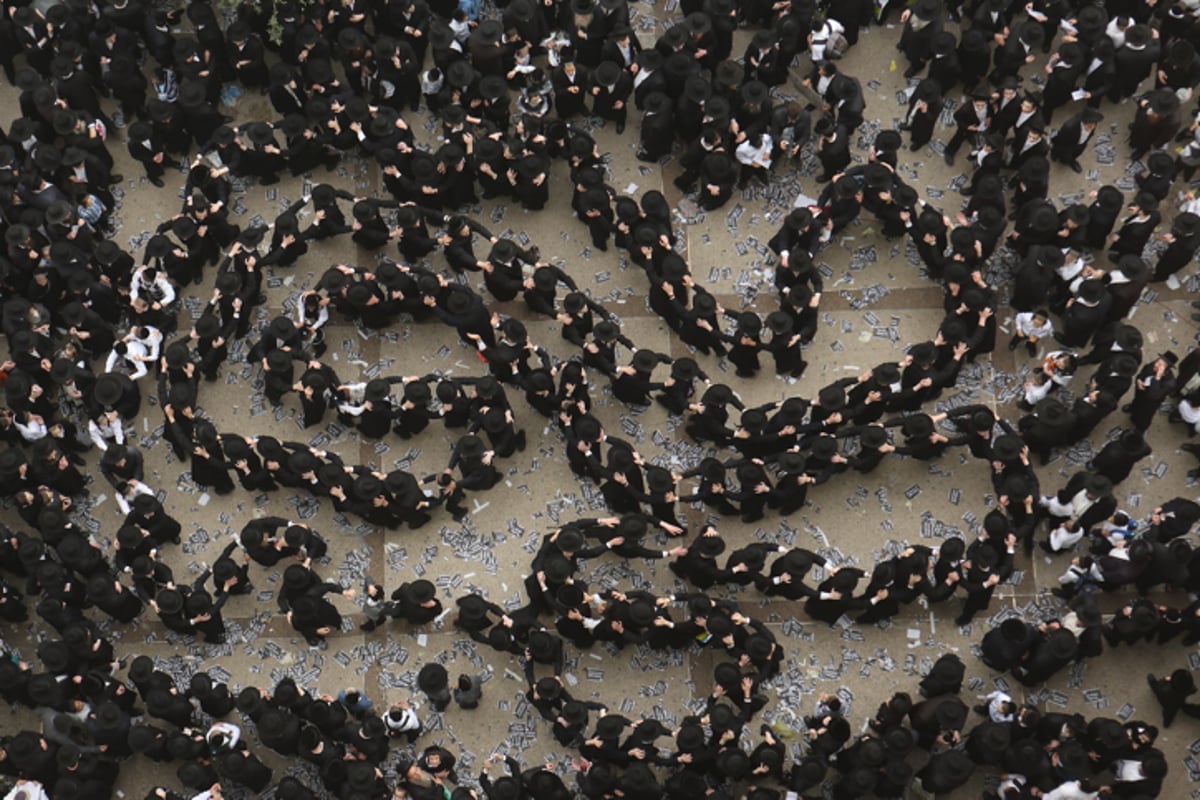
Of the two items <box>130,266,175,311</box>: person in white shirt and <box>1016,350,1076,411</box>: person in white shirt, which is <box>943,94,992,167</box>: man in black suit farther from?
<box>130,266,175,311</box>: person in white shirt

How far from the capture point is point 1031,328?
16172 millimetres

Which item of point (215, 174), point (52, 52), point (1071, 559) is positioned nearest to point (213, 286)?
point (215, 174)

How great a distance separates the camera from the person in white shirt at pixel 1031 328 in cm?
1608

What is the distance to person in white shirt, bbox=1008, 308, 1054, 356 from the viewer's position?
1608 centimetres

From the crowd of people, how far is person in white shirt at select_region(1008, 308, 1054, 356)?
3cm

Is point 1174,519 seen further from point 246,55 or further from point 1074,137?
point 246,55

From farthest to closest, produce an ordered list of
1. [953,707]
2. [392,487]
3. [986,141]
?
1. [986,141]
2. [392,487]
3. [953,707]

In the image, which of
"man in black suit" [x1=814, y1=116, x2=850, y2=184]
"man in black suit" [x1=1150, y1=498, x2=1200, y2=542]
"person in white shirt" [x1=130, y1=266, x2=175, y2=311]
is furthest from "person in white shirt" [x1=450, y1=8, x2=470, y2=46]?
"man in black suit" [x1=1150, y1=498, x2=1200, y2=542]

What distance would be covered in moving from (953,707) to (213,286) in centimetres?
900

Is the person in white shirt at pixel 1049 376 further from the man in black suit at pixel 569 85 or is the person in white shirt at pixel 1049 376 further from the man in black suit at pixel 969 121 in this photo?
the man in black suit at pixel 569 85

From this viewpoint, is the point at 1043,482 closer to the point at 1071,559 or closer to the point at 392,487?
the point at 1071,559

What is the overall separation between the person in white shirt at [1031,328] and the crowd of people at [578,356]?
0.11ft

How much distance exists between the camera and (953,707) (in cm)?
1392

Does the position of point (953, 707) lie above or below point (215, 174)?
below
